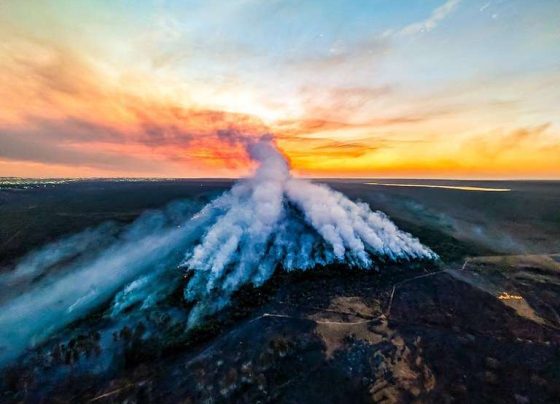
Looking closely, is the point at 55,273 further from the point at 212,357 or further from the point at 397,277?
the point at 397,277

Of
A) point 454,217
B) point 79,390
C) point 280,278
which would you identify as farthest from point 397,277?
point 454,217

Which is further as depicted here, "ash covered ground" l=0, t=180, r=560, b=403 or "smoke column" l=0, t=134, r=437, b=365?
"smoke column" l=0, t=134, r=437, b=365

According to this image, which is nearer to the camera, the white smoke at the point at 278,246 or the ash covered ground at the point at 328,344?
the ash covered ground at the point at 328,344

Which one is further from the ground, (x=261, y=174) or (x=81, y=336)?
(x=261, y=174)

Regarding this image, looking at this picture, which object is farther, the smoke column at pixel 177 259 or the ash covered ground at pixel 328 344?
the smoke column at pixel 177 259

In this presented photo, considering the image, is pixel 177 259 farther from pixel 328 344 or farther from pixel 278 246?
pixel 328 344
